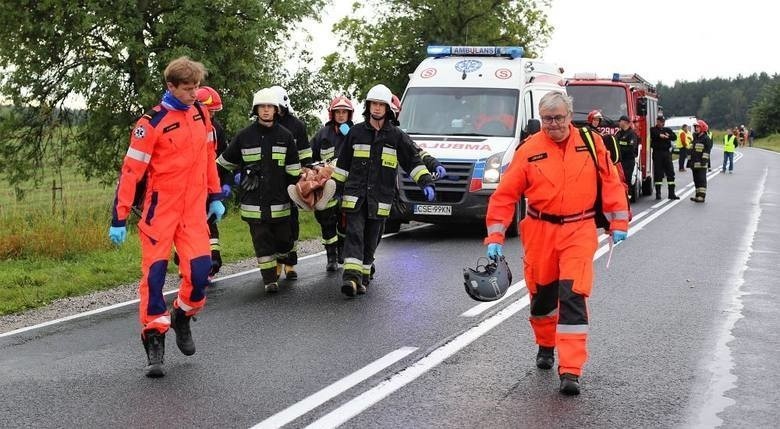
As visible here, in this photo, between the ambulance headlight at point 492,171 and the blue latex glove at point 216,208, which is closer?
the blue latex glove at point 216,208

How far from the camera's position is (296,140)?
9734mm

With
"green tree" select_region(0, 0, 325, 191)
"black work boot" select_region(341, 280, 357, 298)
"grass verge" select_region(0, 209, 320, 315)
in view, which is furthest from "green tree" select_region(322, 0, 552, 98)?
"black work boot" select_region(341, 280, 357, 298)

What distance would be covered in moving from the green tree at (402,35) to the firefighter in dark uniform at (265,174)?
1364 inches

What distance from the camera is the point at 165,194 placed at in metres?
6.06

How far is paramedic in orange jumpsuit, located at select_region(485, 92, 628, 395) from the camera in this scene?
5.63m

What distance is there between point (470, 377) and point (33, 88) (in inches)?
897

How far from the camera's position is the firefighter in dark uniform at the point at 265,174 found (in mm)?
9281

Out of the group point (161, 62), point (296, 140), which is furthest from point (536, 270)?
point (161, 62)

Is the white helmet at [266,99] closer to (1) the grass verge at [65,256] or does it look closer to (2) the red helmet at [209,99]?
(2) the red helmet at [209,99]

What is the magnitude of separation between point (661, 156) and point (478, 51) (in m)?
8.64

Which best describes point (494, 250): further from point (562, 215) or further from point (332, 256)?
point (332, 256)

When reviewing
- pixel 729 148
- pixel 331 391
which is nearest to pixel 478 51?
pixel 331 391

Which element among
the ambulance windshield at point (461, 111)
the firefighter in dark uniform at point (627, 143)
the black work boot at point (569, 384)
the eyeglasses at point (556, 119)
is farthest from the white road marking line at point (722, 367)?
the firefighter in dark uniform at point (627, 143)

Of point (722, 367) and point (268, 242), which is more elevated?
point (268, 242)
